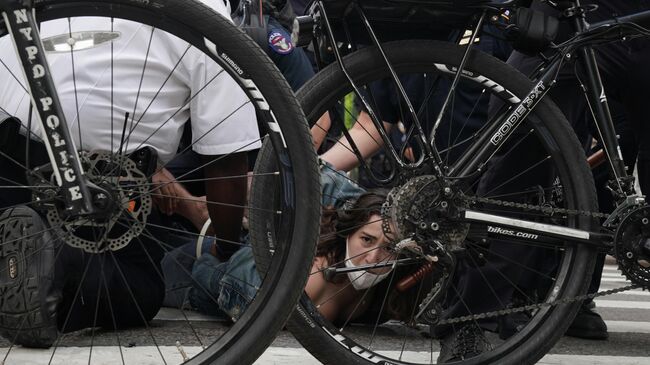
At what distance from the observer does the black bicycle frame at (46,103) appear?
3018mm

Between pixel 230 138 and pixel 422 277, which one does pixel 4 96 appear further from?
pixel 422 277

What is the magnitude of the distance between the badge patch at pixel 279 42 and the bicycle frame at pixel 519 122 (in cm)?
186

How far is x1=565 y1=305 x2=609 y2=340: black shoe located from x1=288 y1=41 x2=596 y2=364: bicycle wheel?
0.76m

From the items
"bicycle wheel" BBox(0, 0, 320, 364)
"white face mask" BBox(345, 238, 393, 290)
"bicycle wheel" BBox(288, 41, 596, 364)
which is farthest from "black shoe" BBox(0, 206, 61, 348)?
"white face mask" BBox(345, 238, 393, 290)

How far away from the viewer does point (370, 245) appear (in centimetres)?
418

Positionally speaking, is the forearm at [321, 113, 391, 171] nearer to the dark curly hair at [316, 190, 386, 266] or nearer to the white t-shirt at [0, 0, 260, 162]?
the dark curly hair at [316, 190, 386, 266]

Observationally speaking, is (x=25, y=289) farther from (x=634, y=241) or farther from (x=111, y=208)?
(x=634, y=241)

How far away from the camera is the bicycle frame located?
3744 millimetres

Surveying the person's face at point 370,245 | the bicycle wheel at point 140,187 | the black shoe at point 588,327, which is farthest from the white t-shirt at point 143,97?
the black shoe at point 588,327

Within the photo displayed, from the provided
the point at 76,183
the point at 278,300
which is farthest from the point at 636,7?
the point at 76,183

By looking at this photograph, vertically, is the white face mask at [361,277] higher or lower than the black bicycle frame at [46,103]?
lower

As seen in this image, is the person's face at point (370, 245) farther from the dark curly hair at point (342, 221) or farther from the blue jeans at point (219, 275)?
the blue jeans at point (219, 275)

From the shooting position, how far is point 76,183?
10.0ft

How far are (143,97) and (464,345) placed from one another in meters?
1.64
